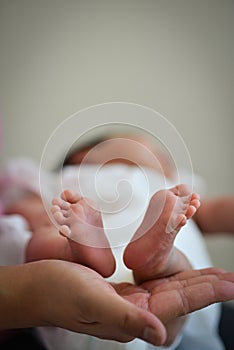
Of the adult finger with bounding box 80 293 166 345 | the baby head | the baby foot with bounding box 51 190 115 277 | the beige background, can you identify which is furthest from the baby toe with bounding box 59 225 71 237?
the beige background

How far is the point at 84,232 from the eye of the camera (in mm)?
467

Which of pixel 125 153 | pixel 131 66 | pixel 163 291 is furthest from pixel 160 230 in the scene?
pixel 131 66

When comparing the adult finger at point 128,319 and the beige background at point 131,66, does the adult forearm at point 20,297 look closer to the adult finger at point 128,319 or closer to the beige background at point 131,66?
the adult finger at point 128,319

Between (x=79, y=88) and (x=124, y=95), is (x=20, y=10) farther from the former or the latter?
(x=124, y=95)

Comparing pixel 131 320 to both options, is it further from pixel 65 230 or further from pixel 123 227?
pixel 123 227

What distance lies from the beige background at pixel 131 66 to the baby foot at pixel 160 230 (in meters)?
0.56

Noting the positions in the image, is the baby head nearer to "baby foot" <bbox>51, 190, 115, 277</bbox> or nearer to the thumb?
"baby foot" <bbox>51, 190, 115, 277</bbox>

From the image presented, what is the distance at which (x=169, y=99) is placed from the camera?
3.67 ft

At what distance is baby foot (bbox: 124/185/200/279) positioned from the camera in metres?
0.46

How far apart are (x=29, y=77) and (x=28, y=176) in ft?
1.18

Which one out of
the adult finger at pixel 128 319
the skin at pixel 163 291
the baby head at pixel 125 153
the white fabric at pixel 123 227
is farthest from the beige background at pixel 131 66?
the adult finger at pixel 128 319

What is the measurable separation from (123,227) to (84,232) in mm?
140

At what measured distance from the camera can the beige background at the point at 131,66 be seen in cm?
108

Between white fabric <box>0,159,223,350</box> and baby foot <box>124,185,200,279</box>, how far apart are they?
0.07 meters
